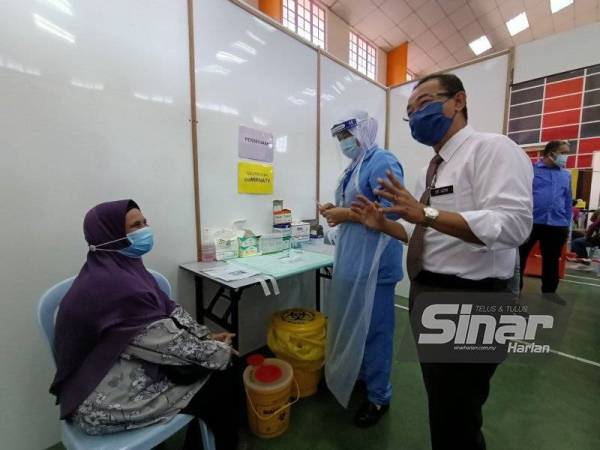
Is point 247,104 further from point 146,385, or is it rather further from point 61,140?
point 146,385

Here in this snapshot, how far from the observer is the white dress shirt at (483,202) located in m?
0.65

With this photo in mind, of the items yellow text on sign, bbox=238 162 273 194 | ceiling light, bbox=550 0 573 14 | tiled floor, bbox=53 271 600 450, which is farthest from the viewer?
ceiling light, bbox=550 0 573 14

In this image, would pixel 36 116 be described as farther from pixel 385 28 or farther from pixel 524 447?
pixel 385 28

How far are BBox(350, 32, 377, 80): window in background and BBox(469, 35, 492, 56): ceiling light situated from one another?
1.80 m

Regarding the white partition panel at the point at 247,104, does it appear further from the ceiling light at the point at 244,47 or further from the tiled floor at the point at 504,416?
the tiled floor at the point at 504,416

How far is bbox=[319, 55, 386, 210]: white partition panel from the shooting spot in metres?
2.39

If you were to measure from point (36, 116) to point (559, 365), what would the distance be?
3310 mm

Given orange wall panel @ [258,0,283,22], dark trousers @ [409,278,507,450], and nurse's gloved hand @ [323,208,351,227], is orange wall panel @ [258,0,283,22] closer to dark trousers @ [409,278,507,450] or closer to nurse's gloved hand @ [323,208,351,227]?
nurse's gloved hand @ [323,208,351,227]

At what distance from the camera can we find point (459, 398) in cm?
79

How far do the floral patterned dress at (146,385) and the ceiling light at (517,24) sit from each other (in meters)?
6.32

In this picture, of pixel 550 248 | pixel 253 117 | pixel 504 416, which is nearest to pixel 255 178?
pixel 253 117

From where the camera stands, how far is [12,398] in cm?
113

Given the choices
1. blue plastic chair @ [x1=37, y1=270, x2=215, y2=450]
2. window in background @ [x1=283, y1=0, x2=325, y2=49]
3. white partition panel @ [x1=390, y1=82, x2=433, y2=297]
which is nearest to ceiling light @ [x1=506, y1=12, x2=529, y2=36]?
window in background @ [x1=283, y1=0, x2=325, y2=49]

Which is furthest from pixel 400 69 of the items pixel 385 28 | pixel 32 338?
pixel 32 338
